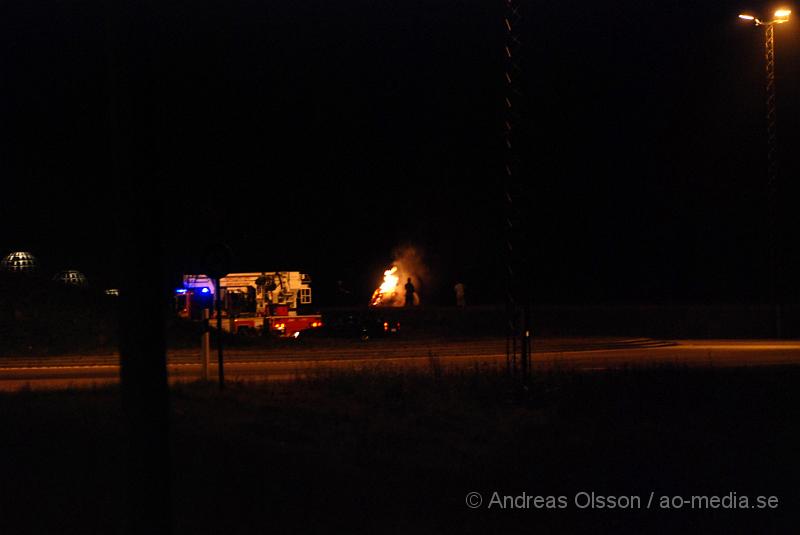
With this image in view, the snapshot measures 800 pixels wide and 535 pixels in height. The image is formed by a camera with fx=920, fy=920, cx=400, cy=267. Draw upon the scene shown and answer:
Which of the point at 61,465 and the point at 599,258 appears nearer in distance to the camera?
the point at 61,465

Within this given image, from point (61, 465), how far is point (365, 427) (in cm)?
476

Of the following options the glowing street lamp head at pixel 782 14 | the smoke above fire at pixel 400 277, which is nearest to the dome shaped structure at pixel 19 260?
the smoke above fire at pixel 400 277

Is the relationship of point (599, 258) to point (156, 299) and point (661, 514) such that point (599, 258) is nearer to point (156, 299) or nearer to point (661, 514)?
point (661, 514)

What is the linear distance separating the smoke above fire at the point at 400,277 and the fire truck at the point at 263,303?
22.3 ft

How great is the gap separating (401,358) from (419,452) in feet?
48.9

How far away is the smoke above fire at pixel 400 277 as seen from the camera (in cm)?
4600

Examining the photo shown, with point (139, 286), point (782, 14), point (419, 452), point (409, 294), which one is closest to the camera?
point (139, 286)

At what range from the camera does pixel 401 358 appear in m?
26.2

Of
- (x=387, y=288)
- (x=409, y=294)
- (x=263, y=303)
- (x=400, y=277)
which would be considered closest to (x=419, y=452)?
(x=263, y=303)

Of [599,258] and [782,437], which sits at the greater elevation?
[599,258]

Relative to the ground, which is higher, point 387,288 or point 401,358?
point 387,288

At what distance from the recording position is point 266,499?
8.41 meters

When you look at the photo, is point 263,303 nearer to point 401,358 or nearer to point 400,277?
point 400,277

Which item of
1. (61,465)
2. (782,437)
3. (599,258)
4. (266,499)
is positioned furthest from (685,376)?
(599,258)
